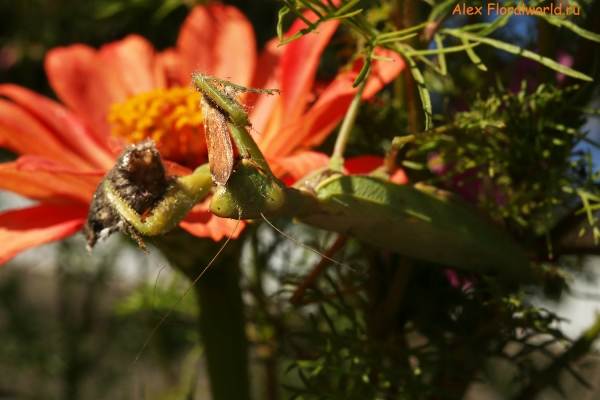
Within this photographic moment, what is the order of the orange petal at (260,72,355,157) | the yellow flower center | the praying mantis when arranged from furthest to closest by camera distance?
1. the yellow flower center
2. the orange petal at (260,72,355,157)
3. the praying mantis

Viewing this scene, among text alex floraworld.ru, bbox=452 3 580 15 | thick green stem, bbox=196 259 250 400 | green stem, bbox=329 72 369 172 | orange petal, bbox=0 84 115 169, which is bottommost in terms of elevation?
thick green stem, bbox=196 259 250 400

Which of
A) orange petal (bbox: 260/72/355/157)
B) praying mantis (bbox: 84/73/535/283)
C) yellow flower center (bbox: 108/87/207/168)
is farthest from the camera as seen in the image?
yellow flower center (bbox: 108/87/207/168)

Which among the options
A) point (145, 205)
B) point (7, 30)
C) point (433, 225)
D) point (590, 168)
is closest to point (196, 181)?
point (145, 205)

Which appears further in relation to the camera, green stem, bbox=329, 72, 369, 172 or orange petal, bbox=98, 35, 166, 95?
orange petal, bbox=98, 35, 166, 95

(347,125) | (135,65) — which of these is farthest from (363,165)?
(135,65)

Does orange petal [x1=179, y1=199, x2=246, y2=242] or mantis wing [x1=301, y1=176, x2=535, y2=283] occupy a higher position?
mantis wing [x1=301, y1=176, x2=535, y2=283]

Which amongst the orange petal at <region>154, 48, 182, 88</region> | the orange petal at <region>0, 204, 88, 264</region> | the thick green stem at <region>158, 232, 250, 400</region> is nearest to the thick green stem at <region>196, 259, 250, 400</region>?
the thick green stem at <region>158, 232, 250, 400</region>

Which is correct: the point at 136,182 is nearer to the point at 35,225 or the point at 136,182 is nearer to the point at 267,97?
the point at 35,225

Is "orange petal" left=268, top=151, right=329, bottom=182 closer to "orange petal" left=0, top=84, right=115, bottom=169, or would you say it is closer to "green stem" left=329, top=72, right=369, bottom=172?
"green stem" left=329, top=72, right=369, bottom=172
